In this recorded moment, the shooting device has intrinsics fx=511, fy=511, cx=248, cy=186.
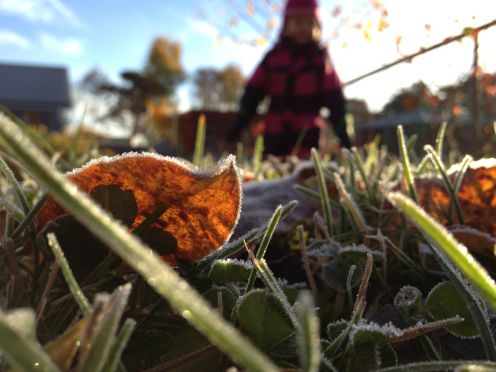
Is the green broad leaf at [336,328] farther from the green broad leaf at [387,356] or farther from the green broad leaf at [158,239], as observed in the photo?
the green broad leaf at [158,239]

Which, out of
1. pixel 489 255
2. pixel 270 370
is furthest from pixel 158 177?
pixel 489 255

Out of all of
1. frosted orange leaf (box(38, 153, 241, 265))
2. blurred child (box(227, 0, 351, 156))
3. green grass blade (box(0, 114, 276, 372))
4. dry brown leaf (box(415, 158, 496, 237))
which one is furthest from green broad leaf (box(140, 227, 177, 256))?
blurred child (box(227, 0, 351, 156))

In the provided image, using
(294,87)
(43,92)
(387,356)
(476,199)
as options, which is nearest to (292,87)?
(294,87)

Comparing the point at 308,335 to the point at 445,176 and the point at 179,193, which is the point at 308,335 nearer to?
the point at 179,193

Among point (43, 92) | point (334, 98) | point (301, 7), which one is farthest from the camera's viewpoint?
point (43, 92)

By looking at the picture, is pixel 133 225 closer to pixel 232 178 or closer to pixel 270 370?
pixel 232 178
